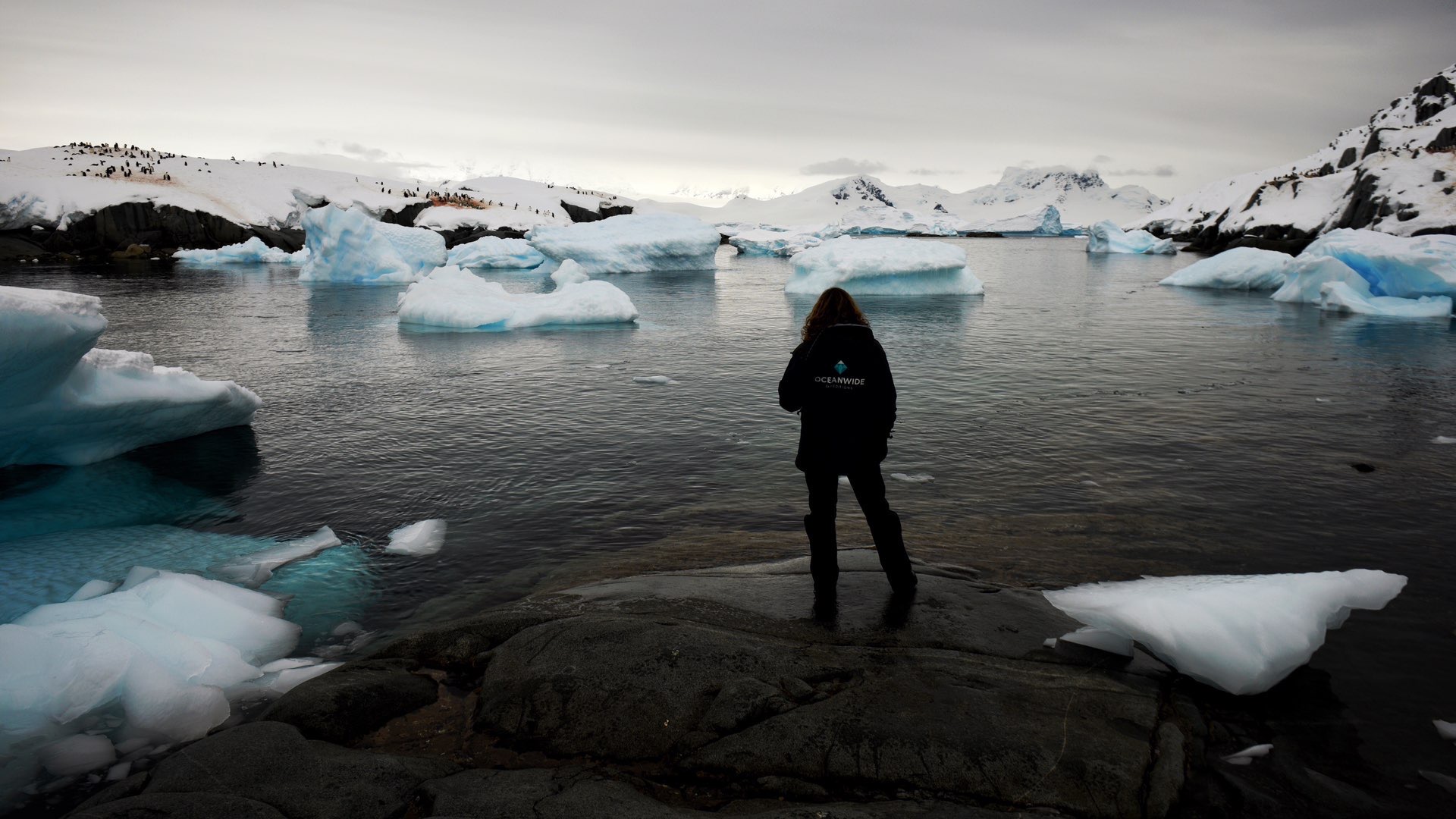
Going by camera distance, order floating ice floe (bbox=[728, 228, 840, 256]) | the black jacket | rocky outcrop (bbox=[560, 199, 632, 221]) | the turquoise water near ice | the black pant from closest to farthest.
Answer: the black jacket → the black pant → the turquoise water near ice → floating ice floe (bbox=[728, 228, 840, 256]) → rocky outcrop (bbox=[560, 199, 632, 221])

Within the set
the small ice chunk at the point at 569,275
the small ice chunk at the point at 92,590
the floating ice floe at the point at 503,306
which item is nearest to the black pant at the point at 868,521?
the small ice chunk at the point at 92,590

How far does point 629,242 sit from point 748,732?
45.7 m

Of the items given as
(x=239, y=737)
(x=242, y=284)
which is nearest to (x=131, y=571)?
(x=239, y=737)

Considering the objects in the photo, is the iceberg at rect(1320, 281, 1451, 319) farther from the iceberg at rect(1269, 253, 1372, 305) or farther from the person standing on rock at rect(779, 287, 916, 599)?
the person standing on rock at rect(779, 287, 916, 599)

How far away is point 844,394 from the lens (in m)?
5.12

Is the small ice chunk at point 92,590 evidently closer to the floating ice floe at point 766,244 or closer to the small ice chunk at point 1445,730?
the small ice chunk at point 1445,730

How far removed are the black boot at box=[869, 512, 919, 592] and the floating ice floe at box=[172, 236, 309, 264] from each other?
58.0 metres

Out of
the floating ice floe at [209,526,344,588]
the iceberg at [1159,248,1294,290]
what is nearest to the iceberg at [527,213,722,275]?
the iceberg at [1159,248,1294,290]

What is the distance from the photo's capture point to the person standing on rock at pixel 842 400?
5.08 m

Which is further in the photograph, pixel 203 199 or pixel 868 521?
pixel 203 199

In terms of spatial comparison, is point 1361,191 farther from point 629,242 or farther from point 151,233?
point 151,233

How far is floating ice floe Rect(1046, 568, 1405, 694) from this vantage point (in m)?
4.53

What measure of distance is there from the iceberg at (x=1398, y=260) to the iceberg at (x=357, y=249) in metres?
38.3

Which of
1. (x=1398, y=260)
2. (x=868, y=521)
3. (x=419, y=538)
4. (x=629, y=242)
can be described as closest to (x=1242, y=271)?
(x=1398, y=260)
